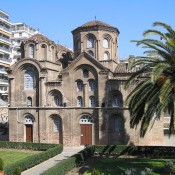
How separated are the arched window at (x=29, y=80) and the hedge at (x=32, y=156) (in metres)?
7.06

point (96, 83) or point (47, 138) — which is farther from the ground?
point (96, 83)

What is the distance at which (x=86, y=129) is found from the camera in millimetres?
40844

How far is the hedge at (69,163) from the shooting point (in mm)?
23359

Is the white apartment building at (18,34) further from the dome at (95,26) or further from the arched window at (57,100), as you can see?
the arched window at (57,100)

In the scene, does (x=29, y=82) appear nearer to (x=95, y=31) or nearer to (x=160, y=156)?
(x=95, y=31)

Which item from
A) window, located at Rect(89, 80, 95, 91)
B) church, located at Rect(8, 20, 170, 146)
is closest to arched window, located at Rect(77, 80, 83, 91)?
church, located at Rect(8, 20, 170, 146)

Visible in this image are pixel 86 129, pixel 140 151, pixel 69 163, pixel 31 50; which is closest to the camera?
pixel 69 163

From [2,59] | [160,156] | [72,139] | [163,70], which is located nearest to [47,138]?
[72,139]

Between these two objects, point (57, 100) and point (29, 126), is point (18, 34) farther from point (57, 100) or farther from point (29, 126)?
point (57, 100)

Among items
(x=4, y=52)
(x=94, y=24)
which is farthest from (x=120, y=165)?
(x=4, y=52)

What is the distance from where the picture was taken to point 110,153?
35500mm

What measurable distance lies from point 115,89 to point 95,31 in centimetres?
947

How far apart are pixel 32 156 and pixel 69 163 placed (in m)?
4.50

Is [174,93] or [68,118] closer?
[174,93]
